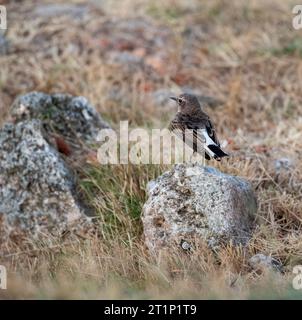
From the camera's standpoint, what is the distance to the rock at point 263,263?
5785 mm

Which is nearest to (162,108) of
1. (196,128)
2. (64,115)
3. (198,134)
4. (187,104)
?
(64,115)

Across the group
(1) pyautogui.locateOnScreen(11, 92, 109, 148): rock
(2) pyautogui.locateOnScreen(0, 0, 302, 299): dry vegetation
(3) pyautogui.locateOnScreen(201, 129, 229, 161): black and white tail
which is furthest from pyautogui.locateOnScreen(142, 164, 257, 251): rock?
(1) pyautogui.locateOnScreen(11, 92, 109, 148): rock

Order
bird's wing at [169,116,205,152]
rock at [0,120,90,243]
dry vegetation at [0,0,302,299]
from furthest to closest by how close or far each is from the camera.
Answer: rock at [0,120,90,243], bird's wing at [169,116,205,152], dry vegetation at [0,0,302,299]

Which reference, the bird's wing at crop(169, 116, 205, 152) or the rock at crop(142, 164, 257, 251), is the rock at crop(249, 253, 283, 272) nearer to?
the rock at crop(142, 164, 257, 251)

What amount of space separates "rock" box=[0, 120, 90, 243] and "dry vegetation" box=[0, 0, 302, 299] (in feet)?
0.72

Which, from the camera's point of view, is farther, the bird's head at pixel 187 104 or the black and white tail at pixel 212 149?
the bird's head at pixel 187 104

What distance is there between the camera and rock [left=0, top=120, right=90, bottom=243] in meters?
7.11

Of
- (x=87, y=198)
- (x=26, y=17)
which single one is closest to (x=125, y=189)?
(x=87, y=198)

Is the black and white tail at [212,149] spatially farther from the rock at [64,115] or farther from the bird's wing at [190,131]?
the rock at [64,115]

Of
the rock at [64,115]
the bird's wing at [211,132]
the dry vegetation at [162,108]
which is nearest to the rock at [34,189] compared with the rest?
the dry vegetation at [162,108]

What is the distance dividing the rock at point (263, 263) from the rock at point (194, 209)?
23 cm

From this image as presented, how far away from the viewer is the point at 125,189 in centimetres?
698

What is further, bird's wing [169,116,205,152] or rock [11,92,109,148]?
rock [11,92,109,148]
